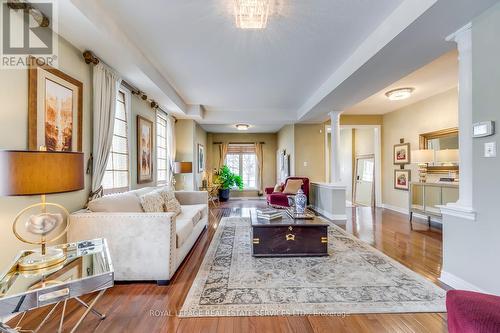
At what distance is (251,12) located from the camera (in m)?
2.23

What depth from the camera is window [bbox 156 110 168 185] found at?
5.05 meters

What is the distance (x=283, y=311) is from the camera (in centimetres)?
189

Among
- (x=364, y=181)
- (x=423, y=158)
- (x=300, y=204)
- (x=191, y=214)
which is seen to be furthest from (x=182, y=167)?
(x=364, y=181)

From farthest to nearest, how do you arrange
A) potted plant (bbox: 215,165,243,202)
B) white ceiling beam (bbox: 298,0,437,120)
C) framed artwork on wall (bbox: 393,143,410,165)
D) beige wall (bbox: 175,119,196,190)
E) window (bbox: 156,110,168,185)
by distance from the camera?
1. potted plant (bbox: 215,165,243,202)
2. beige wall (bbox: 175,119,196,190)
3. framed artwork on wall (bbox: 393,143,410,165)
4. window (bbox: 156,110,168,185)
5. white ceiling beam (bbox: 298,0,437,120)

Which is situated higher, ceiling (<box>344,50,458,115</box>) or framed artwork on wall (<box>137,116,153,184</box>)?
ceiling (<box>344,50,458,115</box>)

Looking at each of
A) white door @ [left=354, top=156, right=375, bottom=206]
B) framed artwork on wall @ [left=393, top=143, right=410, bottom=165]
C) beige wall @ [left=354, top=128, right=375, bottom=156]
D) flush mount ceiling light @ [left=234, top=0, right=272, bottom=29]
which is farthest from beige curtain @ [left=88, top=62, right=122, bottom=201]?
beige wall @ [left=354, top=128, right=375, bottom=156]

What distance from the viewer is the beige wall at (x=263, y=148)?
30.8ft

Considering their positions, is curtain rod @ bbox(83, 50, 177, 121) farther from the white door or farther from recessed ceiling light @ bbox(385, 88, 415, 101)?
the white door

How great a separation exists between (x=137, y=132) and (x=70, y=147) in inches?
61.7

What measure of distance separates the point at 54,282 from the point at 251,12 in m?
2.57

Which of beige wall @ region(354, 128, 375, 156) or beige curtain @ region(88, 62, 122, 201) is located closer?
beige curtain @ region(88, 62, 122, 201)

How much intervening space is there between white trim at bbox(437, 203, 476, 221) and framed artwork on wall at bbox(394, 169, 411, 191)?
3.88 meters

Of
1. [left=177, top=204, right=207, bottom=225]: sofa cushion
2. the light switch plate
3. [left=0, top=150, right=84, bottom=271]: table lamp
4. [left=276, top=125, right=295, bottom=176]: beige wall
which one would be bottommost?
[left=177, top=204, right=207, bottom=225]: sofa cushion

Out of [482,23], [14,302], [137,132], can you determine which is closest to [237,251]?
[14,302]
